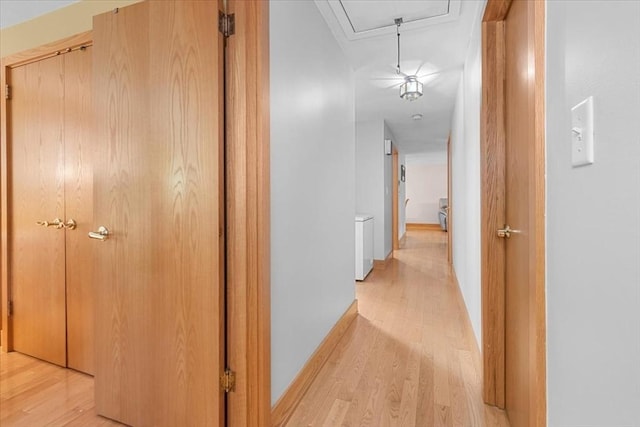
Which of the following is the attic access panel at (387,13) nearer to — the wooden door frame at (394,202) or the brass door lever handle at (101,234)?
the brass door lever handle at (101,234)

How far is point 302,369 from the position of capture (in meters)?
1.78

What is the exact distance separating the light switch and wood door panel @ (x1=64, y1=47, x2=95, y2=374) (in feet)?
7.22

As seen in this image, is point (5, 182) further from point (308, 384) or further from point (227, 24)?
point (308, 384)

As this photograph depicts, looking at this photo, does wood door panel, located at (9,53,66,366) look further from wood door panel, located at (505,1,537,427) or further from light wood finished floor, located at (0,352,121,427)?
wood door panel, located at (505,1,537,427)

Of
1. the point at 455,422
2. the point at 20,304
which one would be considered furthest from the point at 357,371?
the point at 20,304

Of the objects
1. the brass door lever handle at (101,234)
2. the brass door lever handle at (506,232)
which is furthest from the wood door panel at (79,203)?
the brass door lever handle at (506,232)

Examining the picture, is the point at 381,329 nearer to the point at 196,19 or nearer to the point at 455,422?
the point at 455,422

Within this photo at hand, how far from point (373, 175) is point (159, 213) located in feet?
12.4

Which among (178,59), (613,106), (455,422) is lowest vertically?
(455,422)

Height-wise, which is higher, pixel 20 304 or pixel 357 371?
pixel 20 304

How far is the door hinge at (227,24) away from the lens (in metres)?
1.32

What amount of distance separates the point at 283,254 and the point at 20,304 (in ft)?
6.48

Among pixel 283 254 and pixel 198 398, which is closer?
pixel 198 398

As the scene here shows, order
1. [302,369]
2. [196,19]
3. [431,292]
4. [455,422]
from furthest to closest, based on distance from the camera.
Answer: [431,292]
[302,369]
[455,422]
[196,19]
